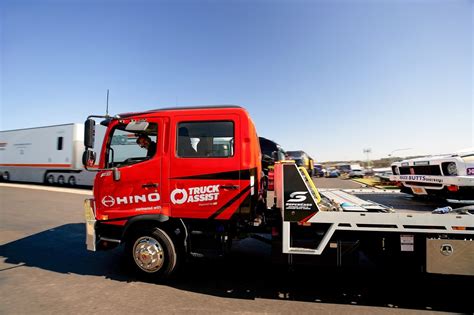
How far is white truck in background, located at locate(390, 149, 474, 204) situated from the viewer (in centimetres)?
359

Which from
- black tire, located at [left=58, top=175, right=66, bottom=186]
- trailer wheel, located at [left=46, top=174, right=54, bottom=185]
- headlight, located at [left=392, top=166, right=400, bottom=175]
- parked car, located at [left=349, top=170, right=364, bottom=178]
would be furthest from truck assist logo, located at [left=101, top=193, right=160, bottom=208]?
parked car, located at [left=349, top=170, right=364, bottom=178]

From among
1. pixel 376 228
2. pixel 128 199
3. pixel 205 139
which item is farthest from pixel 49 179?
pixel 376 228

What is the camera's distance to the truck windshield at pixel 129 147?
3967mm

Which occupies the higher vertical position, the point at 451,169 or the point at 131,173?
the point at 451,169

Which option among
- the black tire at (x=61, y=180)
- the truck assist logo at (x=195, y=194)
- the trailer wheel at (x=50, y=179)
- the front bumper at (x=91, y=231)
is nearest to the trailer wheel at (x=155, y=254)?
the truck assist logo at (x=195, y=194)

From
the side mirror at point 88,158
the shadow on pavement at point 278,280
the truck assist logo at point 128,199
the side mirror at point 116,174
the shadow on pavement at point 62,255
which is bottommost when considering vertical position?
the shadow on pavement at point 62,255

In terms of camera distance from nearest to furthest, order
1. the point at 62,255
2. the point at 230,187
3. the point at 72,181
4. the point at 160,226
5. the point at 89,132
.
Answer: the point at 230,187 → the point at 89,132 → the point at 160,226 → the point at 62,255 → the point at 72,181

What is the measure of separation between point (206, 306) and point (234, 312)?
1.19ft

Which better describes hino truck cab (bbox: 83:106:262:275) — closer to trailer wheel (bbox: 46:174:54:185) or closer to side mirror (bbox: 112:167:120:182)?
side mirror (bbox: 112:167:120:182)

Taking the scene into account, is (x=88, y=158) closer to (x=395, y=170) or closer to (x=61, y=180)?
(x=395, y=170)

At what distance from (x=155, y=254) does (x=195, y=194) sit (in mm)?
1083

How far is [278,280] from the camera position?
3.96 m

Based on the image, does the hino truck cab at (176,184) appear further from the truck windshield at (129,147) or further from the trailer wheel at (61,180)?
the trailer wheel at (61,180)

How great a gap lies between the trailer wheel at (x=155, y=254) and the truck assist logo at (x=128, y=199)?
47cm
